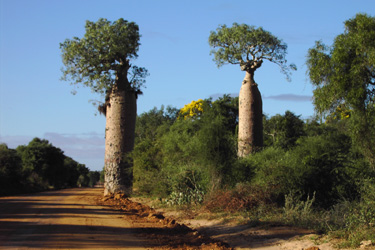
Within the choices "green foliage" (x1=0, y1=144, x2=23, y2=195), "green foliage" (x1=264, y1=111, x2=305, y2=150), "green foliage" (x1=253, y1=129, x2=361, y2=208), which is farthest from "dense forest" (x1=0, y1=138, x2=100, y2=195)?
"green foliage" (x1=253, y1=129, x2=361, y2=208)

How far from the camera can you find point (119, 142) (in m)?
14.2

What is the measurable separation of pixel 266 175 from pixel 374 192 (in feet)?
7.79

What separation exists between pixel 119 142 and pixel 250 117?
4.15 metres

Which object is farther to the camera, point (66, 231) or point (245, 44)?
point (245, 44)

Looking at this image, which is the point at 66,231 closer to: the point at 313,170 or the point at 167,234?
the point at 167,234

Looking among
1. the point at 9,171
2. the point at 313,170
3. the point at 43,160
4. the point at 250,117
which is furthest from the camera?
the point at 43,160

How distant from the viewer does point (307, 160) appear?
10.1 metres

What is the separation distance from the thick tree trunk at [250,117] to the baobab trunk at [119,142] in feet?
11.3

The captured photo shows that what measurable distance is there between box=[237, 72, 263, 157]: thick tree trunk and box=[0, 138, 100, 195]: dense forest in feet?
35.5

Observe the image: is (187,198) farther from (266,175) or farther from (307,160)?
(307,160)

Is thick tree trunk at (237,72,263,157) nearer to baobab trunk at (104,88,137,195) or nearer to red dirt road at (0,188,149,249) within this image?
baobab trunk at (104,88,137,195)

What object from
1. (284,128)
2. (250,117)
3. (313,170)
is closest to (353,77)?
(313,170)

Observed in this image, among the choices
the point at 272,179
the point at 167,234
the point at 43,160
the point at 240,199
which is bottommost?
the point at 167,234

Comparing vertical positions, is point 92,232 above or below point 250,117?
below
